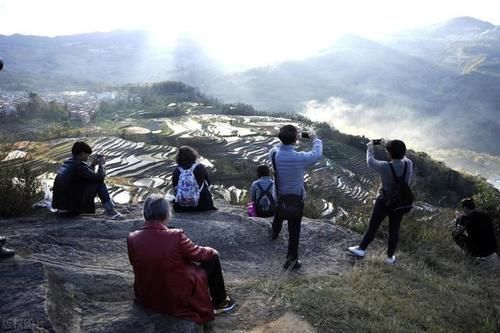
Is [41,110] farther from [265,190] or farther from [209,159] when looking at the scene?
[265,190]

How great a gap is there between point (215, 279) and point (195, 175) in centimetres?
265

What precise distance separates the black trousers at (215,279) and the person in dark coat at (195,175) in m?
2.62

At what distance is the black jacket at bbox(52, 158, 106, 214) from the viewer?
592cm

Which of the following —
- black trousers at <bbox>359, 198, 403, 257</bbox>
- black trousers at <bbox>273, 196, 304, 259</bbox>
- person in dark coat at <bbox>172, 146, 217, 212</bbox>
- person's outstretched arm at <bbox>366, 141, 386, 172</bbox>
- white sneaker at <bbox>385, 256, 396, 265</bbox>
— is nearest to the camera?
black trousers at <bbox>273, 196, 304, 259</bbox>

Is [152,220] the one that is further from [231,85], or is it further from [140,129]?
[231,85]

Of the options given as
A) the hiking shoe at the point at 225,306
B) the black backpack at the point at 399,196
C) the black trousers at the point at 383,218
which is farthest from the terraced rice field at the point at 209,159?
the hiking shoe at the point at 225,306

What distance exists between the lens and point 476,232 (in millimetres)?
6961

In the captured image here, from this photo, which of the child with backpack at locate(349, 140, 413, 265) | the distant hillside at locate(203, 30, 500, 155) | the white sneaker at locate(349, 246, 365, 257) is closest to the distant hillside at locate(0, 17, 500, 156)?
the distant hillside at locate(203, 30, 500, 155)

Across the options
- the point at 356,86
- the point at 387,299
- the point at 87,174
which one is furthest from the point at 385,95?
the point at 387,299

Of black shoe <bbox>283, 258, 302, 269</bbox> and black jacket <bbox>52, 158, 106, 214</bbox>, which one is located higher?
black jacket <bbox>52, 158, 106, 214</bbox>

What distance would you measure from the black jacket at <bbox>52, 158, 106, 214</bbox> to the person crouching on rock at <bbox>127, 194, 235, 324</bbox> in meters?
2.75

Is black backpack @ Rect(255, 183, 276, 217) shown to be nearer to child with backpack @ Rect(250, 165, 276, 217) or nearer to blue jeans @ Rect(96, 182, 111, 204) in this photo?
child with backpack @ Rect(250, 165, 276, 217)

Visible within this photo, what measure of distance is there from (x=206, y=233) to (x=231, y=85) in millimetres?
141198

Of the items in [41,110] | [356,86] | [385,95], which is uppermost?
[41,110]
